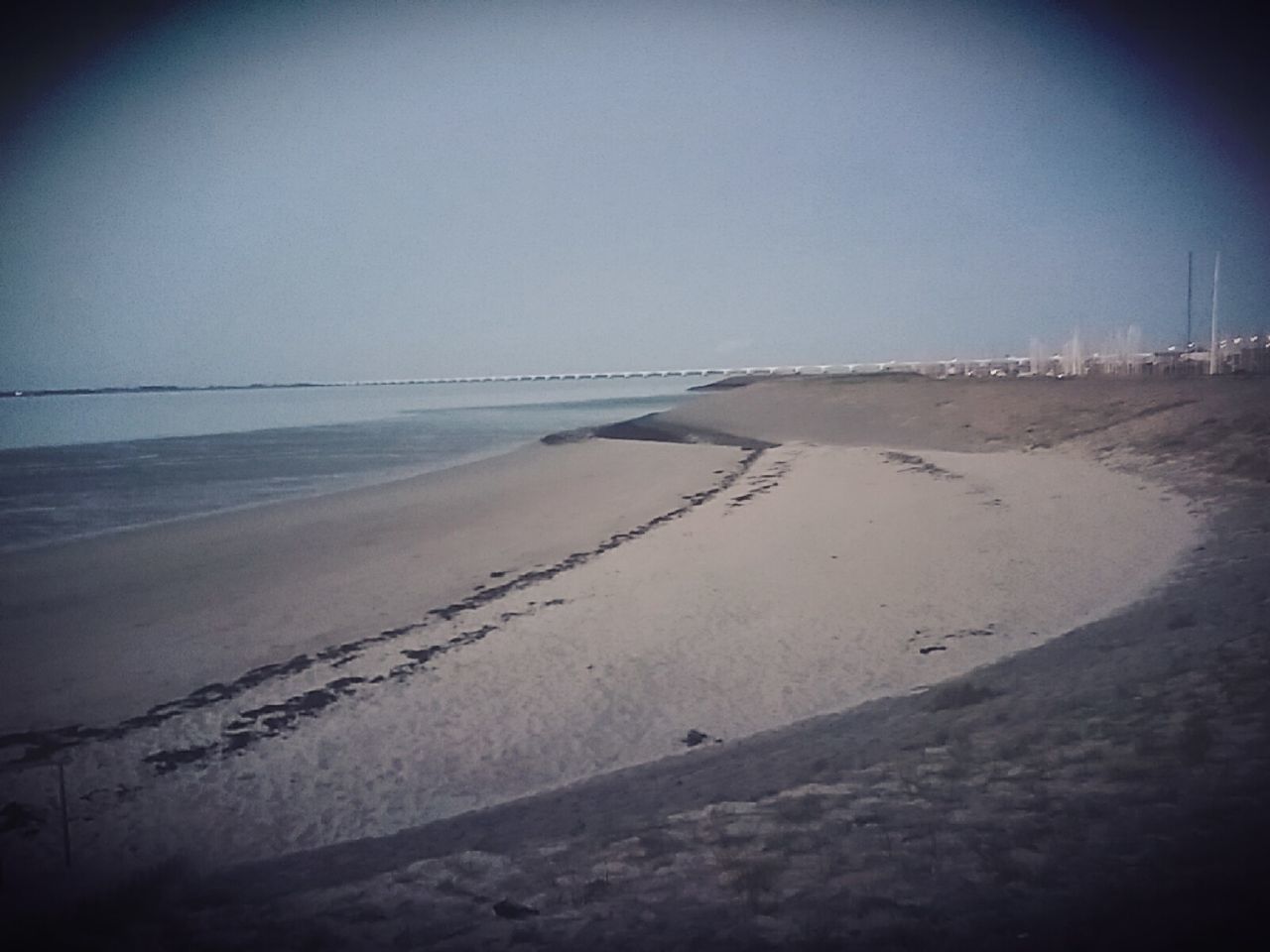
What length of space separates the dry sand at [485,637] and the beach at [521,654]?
0.04 meters

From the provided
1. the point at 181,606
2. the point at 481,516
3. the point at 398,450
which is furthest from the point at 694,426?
the point at 181,606

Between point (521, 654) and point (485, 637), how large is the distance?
73 centimetres

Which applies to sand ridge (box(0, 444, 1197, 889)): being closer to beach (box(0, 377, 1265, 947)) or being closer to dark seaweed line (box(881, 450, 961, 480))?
beach (box(0, 377, 1265, 947))

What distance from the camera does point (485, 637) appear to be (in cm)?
904

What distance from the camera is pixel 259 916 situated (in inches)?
164

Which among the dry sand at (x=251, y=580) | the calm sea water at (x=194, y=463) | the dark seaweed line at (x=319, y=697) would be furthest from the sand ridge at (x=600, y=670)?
the calm sea water at (x=194, y=463)

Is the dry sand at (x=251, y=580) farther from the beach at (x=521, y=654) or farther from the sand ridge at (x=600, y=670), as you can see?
the sand ridge at (x=600, y=670)

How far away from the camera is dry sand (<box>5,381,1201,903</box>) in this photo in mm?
6012

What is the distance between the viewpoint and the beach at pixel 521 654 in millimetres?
5270

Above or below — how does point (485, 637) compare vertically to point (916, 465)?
below

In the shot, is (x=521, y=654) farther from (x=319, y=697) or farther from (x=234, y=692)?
(x=234, y=692)

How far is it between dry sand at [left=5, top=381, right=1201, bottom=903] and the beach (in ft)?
0.13

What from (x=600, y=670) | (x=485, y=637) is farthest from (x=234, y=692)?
(x=600, y=670)

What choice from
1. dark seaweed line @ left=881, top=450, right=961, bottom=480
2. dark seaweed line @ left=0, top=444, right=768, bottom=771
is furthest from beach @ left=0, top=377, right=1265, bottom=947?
dark seaweed line @ left=881, top=450, right=961, bottom=480
